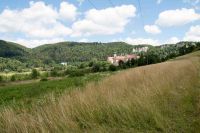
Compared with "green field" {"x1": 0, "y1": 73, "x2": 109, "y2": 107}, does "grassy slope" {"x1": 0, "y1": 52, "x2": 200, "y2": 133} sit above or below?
above

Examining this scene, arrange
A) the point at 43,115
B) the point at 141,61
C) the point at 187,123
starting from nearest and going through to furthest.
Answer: the point at 187,123 → the point at 43,115 → the point at 141,61

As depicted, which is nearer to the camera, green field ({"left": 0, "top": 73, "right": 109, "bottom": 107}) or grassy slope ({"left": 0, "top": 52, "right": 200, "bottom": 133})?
grassy slope ({"left": 0, "top": 52, "right": 200, "bottom": 133})

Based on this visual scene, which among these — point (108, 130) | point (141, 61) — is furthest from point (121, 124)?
point (141, 61)

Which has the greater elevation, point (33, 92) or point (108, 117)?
point (108, 117)

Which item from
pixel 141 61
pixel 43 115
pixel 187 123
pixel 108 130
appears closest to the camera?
pixel 108 130

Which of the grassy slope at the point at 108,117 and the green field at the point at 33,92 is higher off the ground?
the grassy slope at the point at 108,117

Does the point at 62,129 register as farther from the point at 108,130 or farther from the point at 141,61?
the point at 141,61

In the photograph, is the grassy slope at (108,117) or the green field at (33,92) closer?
the grassy slope at (108,117)

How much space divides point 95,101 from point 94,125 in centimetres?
144

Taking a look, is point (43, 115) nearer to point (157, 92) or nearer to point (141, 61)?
point (157, 92)

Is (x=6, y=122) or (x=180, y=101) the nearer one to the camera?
(x=6, y=122)

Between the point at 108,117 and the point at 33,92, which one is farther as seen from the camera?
the point at 33,92

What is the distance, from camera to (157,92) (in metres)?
8.59

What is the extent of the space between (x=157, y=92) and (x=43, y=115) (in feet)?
12.3
